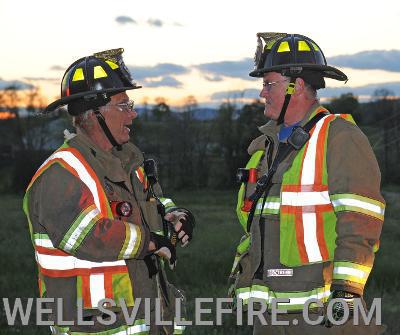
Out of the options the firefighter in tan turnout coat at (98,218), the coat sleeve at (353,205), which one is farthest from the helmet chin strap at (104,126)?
the coat sleeve at (353,205)

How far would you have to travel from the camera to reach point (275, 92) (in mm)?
4246

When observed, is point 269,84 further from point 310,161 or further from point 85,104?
point 85,104

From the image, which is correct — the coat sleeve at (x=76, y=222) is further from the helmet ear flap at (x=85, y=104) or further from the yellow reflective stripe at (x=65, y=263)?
the helmet ear flap at (x=85, y=104)

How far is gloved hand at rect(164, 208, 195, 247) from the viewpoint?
4.42m

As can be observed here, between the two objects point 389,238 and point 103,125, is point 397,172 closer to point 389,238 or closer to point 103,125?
point 389,238

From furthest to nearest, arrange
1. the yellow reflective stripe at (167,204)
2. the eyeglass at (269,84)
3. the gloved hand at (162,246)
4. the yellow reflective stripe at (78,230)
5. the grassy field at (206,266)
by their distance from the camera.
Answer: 1. the grassy field at (206,266)
2. the yellow reflective stripe at (167,204)
3. the eyeglass at (269,84)
4. the gloved hand at (162,246)
5. the yellow reflective stripe at (78,230)

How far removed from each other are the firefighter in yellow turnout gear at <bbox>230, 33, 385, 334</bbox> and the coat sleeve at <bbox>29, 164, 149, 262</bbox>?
0.97 metres

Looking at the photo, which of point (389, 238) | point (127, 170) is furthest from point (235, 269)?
point (389, 238)

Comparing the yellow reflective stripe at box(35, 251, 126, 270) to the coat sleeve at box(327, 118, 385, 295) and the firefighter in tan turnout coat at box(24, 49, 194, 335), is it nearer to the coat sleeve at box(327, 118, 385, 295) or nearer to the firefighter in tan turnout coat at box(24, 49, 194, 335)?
the firefighter in tan turnout coat at box(24, 49, 194, 335)

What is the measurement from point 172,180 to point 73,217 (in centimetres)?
4443

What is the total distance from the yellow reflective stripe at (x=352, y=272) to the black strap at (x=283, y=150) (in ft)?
2.62

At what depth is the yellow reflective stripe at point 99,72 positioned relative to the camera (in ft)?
13.8

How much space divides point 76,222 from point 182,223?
1060 mm

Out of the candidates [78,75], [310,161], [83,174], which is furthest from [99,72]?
[310,161]
